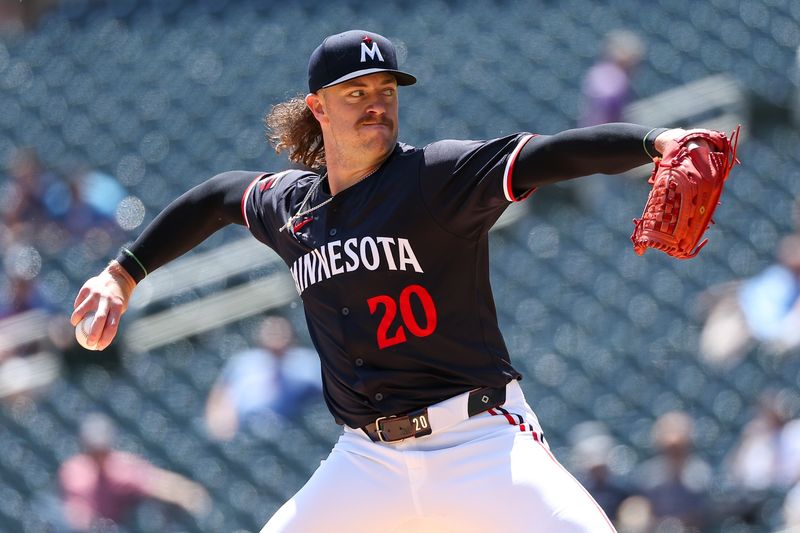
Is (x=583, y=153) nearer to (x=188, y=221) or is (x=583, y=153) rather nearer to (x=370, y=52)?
(x=370, y=52)

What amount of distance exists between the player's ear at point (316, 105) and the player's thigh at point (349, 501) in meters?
0.90

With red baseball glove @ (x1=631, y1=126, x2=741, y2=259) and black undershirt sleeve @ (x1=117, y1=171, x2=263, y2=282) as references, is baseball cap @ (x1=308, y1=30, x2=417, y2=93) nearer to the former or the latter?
black undershirt sleeve @ (x1=117, y1=171, x2=263, y2=282)

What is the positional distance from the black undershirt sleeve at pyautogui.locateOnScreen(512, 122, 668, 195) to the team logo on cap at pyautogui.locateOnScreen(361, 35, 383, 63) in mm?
506

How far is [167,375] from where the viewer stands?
20.0 feet

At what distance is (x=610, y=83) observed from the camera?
692 cm

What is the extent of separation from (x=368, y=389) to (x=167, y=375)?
352 centimetres

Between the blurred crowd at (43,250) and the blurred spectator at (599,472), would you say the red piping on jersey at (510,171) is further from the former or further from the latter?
the blurred crowd at (43,250)

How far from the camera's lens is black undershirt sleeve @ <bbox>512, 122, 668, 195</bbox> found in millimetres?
2357

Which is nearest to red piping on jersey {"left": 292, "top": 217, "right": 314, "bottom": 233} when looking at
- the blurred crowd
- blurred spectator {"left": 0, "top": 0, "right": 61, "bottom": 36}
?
the blurred crowd

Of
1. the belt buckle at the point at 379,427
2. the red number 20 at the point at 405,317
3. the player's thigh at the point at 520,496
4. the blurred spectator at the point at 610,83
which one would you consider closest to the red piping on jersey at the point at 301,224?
the red number 20 at the point at 405,317

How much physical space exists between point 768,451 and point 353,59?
3.34 m

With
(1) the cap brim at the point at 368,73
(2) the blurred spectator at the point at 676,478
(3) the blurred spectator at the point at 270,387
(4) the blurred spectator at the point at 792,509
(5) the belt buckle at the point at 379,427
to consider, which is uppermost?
(1) the cap brim at the point at 368,73

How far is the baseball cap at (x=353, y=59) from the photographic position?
285cm

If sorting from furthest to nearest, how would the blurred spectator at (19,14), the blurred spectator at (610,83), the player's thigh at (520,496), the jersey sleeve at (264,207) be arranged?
the blurred spectator at (19,14) < the blurred spectator at (610,83) < the jersey sleeve at (264,207) < the player's thigh at (520,496)
